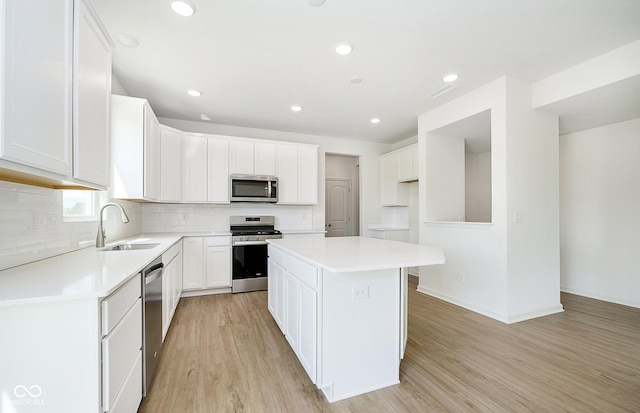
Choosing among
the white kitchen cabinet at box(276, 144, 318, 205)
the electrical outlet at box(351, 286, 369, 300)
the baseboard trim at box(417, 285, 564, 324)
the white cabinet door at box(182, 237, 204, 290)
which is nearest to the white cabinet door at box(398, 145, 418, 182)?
the white kitchen cabinet at box(276, 144, 318, 205)

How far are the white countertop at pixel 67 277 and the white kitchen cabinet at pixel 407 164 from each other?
13.4 feet

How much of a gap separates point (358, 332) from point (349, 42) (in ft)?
7.58

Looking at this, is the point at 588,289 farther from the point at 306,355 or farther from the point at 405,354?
the point at 306,355

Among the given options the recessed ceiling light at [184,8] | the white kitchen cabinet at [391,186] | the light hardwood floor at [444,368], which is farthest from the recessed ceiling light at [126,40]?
the white kitchen cabinet at [391,186]

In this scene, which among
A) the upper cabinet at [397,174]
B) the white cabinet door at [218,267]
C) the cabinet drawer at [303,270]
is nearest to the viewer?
the cabinet drawer at [303,270]

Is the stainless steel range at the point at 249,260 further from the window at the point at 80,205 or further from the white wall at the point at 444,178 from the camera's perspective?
the white wall at the point at 444,178

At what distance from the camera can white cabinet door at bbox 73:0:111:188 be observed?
4.74ft

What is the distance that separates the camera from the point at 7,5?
0.94 m

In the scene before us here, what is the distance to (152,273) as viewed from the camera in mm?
1834

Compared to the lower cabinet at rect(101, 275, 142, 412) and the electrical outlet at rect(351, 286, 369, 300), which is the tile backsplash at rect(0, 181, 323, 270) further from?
the electrical outlet at rect(351, 286, 369, 300)

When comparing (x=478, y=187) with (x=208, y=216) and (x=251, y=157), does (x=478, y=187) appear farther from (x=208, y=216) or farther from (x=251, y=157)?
(x=208, y=216)

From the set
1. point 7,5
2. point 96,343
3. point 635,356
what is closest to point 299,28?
point 7,5

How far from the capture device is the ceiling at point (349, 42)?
1.97 m

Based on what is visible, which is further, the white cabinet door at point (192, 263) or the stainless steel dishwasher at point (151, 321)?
the white cabinet door at point (192, 263)
